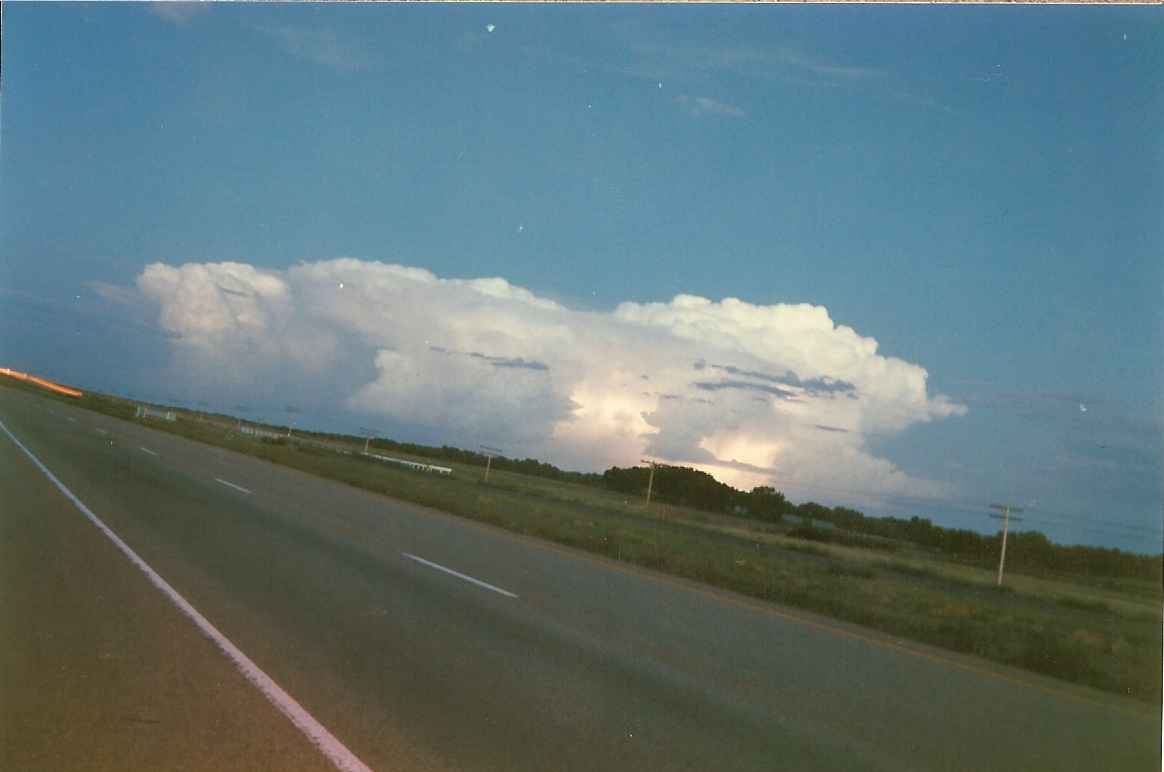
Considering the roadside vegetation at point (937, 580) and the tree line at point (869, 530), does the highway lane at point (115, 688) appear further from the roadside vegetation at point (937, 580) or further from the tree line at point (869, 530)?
the tree line at point (869, 530)

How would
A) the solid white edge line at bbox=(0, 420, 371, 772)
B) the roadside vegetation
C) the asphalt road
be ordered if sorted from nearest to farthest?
the solid white edge line at bbox=(0, 420, 371, 772) → the asphalt road → the roadside vegetation

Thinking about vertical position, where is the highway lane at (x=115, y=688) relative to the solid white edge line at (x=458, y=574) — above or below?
below

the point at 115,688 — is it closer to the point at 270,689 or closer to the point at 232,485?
the point at 270,689

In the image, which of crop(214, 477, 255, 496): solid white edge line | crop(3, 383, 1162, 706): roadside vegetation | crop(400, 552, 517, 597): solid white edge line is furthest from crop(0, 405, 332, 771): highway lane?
crop(214, 477, 255, 496): solid white edge line

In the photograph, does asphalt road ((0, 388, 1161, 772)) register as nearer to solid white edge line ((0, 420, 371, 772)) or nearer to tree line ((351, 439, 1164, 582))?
solid white edge line ((0, 420, 371, 772))

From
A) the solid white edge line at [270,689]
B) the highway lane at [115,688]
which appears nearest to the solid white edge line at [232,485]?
the solid white edge line at [270,689]

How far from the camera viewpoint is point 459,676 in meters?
7.85

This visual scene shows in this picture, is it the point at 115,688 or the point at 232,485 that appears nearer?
the point at 115,688

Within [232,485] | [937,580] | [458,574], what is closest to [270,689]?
[458,574]

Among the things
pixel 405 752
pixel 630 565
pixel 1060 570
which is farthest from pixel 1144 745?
pixel 1060 570

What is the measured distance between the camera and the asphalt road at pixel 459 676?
6062 mm

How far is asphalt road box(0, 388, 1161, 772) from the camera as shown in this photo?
239 inches

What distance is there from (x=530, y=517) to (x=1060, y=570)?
22.2m

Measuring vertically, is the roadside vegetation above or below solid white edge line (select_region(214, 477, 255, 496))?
above
